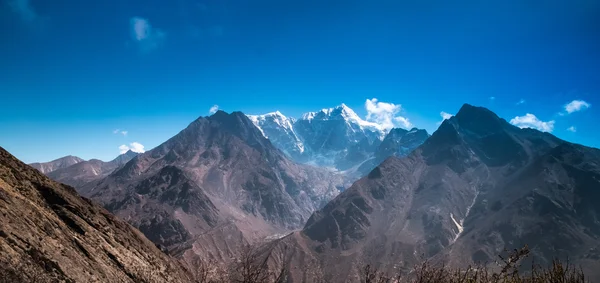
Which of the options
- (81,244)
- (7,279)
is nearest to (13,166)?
(81,244)

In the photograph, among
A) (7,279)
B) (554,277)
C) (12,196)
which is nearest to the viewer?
(554,277)

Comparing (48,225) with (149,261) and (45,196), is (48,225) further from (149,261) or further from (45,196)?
Answer: (149,261)

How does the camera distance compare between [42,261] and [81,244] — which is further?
[81,244]

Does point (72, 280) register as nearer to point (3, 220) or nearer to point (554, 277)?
point (3, 220)

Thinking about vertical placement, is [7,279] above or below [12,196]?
below

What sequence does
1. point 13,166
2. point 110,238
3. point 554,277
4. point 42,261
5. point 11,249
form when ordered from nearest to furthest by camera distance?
point 554,277, point 11,249, point 42,261, point 13,166, point 110,238

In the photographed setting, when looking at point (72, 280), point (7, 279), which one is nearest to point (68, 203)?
point (72, 280)

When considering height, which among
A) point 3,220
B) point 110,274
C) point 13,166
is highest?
point 13,166
